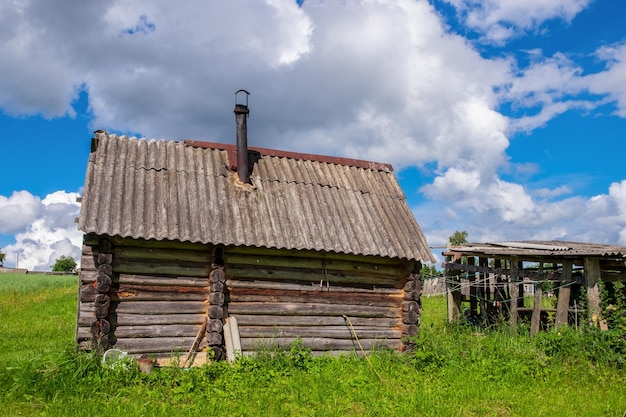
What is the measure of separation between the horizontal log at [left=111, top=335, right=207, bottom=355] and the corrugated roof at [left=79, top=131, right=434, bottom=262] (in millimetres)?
1891

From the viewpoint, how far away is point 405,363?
393 inches

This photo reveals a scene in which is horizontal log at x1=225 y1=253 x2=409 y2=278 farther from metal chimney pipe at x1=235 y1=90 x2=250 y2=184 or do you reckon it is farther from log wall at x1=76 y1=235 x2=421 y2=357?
metal chimney pipe at x1=235 y1=90 x2=250 y2=184

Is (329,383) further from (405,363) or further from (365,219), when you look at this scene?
(365,219)

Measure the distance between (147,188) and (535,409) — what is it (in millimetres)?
7787

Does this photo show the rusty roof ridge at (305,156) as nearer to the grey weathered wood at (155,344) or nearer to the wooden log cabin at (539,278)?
the wooden log cabin at (539,278)

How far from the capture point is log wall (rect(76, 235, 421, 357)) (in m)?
9.23

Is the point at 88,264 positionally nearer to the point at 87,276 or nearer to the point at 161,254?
the point at 87,276

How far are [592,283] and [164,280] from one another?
29.5 ft

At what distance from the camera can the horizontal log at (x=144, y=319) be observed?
29.2ft

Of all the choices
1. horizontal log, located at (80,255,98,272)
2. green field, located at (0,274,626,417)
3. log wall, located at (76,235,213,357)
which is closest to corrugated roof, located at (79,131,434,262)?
log wall, located at (76,235,213,357)

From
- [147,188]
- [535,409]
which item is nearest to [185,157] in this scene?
[147,188]

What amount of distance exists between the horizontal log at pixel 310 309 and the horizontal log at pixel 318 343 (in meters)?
0.51

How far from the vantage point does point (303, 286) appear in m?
10.5

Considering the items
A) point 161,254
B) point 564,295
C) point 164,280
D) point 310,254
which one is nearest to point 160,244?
point 161,254
